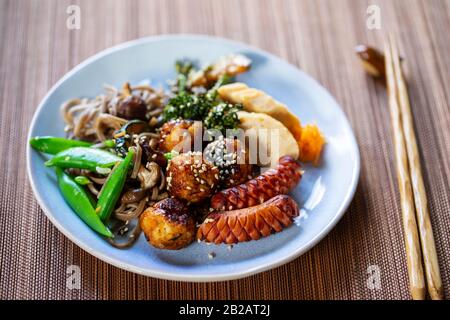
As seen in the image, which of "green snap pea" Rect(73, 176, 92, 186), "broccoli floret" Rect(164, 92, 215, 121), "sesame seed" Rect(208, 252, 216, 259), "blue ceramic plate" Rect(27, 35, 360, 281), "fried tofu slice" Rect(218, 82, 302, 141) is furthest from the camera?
"fried tofu slice" Rect(218, 82, 302, 141)

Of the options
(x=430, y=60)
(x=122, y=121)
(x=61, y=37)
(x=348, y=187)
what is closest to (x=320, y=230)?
(x=348, y=187)

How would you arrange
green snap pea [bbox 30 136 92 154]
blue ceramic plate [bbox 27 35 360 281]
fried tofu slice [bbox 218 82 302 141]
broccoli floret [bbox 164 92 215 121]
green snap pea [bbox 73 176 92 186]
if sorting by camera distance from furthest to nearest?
fried tofu slice [bbox 218 82 302 141], broccoli floret [bbox 164 92 215 121], green snap pea [bbox 30 136 92 154], green snap pea [bbox 73 176 92 186], blue ceramic plate [bbox 27 35 360 281]

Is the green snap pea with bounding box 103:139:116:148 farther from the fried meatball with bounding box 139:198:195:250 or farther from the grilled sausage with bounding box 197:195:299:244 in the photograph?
the grilled sausage with bounding box 197:195:299:244

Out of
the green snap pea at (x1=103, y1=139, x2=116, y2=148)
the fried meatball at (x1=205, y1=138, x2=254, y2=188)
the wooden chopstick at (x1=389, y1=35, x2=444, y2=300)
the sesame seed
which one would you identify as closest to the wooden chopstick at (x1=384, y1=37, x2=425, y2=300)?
the wooden chopstick at (x1=389, y1=35, x2=444, y2=300)

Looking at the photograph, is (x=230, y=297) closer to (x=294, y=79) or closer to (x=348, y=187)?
(x=348, y=187)

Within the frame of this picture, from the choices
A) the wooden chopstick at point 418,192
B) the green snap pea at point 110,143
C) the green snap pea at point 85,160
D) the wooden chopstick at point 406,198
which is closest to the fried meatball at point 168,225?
the green snap pea at point 85,160

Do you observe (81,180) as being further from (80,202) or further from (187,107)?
(187,107)

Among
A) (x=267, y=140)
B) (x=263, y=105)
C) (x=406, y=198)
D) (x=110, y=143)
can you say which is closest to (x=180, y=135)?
(x=110, y=143)
